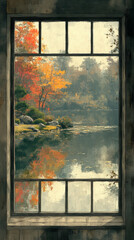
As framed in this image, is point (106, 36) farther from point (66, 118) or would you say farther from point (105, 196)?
point (105, 196)

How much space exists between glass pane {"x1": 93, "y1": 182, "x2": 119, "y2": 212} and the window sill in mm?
156

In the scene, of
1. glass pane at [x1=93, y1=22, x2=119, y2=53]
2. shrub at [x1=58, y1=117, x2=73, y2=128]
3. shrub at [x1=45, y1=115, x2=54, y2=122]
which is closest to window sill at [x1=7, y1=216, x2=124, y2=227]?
shrub at [x1=58, y1=117, x2=73, y2=128]

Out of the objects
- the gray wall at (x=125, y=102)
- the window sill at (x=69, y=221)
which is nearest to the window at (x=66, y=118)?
the window sill at (x=69, y=221)

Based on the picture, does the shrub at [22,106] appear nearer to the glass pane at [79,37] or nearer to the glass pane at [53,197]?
the glass pane at [79,37]

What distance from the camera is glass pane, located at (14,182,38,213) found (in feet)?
17.8

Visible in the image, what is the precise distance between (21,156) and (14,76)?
4.72ft

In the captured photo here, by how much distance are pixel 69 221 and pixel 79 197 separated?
45 cm

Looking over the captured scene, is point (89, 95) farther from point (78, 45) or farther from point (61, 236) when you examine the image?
point (61, 236)

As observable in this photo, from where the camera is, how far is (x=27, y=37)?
17.9 feet

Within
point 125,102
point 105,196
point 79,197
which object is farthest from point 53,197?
point 125,102

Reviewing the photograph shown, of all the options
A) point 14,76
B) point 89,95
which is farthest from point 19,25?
point 89,95

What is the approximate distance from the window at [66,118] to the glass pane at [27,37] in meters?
0.02

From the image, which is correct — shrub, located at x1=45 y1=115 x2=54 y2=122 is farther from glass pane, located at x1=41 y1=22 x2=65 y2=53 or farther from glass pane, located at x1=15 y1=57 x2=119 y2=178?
glass pane, located at x1=41 y1=22 x2=65 y2=53

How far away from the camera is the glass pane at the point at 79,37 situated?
5.42 metres
